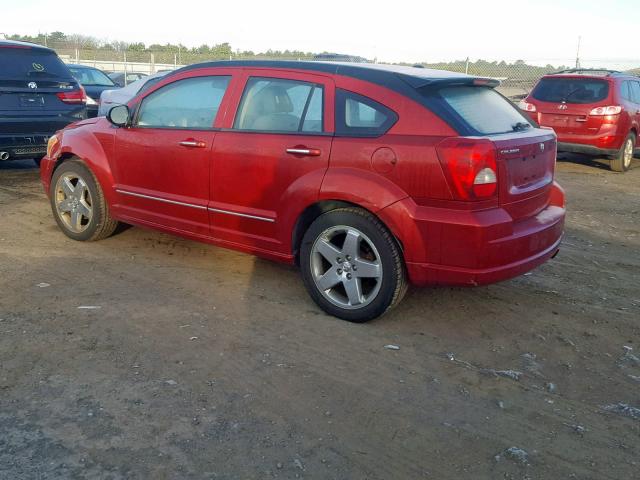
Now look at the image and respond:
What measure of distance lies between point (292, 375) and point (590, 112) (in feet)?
31.0

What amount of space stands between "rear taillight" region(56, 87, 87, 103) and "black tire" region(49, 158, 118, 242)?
125 inches

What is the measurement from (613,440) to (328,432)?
1326 mm

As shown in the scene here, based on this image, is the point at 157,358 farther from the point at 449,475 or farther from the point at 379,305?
the point at 449,475

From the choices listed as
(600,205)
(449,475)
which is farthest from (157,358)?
(600,205)

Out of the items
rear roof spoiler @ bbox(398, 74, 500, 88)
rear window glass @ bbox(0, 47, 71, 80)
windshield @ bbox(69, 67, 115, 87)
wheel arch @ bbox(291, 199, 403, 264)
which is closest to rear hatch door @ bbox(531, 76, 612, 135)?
rear roof spoiler @ bbox(398, 74, 500, 88)

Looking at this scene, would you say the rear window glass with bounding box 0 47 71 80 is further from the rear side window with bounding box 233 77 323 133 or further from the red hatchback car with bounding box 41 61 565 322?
the rear side window with bounding box 233 77 323 133

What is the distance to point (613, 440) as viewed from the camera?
→ 10.1 feet

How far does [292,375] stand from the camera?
361cm

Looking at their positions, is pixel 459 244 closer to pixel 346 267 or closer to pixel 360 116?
pixel 346 267

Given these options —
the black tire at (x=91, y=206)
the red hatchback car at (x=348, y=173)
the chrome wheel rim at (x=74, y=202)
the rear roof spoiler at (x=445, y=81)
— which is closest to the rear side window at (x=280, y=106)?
the red hatchback car at (x=348, y=173)

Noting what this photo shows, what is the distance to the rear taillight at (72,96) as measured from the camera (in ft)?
29.0

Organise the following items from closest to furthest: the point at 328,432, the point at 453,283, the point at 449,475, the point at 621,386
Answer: the point at 449,475 → the point at 328,432 → the point at 621,386 → the point at 453,283

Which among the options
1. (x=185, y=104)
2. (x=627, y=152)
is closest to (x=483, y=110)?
(x=185, y=104)

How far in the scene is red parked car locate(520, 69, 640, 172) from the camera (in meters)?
11.2
